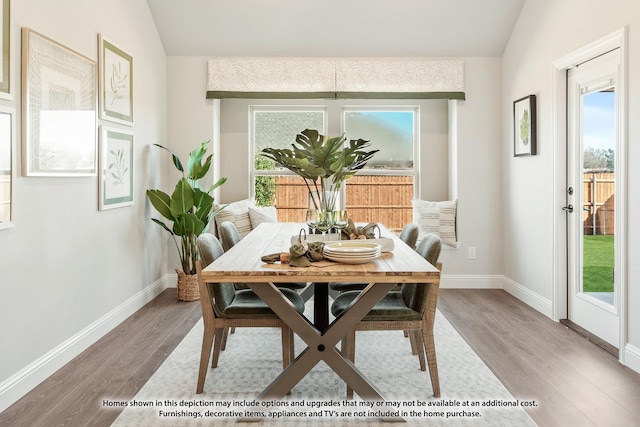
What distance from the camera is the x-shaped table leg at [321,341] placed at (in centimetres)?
218

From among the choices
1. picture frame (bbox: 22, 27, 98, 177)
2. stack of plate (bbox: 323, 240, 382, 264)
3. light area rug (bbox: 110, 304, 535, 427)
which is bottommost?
light area rug (bbox: 110, 304, 535, 427)

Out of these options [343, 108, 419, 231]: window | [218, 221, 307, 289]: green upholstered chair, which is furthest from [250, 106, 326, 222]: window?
[218, 221, 307, 289]: green upholstered chair

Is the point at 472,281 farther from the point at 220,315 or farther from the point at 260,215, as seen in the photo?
the point at 220,315

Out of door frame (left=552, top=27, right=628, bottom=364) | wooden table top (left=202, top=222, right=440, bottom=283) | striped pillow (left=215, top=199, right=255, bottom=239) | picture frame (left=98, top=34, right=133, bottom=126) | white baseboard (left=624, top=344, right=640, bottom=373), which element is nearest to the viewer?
wooden table top (left=202, top=222, right=440, bottom=283)

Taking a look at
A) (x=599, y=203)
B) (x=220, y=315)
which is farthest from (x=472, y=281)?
(x=220, y=315)

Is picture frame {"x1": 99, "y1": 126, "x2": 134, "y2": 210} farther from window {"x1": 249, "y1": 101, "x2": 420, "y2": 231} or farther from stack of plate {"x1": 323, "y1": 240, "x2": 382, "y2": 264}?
stack of plate {"x1": 323, "y1": 240, "x2": 382, "y2": 264}

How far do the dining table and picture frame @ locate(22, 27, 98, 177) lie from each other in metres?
1.22

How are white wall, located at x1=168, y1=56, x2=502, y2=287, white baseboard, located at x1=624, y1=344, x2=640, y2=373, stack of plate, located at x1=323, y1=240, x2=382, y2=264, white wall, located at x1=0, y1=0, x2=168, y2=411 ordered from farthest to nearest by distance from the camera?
white wall, located at x1=168, y1=56, x2=502, y2=287
white baseboard, located at x1=624, y1=344, x2=640, y2=373
white wall, located at x1=0, y1=0, x2=168, y2=411
stack of plate, located at x1=323, y1=240, x2=382, y2=264

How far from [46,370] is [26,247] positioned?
2.33ft

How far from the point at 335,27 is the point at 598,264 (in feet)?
9.93

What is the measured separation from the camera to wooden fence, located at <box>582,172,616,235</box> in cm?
327

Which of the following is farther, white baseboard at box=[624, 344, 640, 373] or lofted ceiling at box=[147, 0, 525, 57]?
lofted ceiling at box=[147, 0, 525, 57]

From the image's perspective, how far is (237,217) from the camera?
4.79 metres

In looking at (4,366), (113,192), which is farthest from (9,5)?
(4,366)
